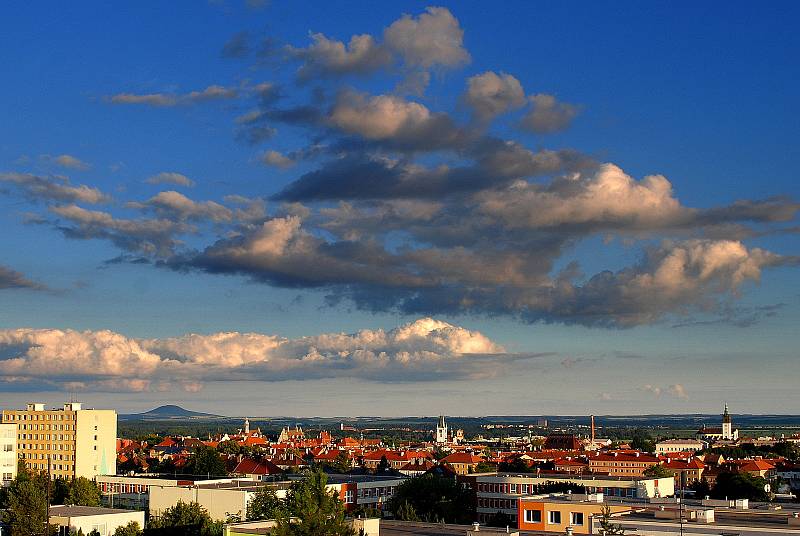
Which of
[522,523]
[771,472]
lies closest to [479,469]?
[771,472]

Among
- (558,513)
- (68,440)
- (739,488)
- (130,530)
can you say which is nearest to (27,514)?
(130,530)

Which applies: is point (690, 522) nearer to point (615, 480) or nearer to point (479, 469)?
point (615, 480)

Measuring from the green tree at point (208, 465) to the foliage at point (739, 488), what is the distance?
239 ft

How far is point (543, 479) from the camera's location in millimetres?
111938

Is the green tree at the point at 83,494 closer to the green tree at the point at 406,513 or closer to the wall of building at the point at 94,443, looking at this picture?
the green tree at the point at 406,513

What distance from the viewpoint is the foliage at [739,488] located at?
13288 centimetres

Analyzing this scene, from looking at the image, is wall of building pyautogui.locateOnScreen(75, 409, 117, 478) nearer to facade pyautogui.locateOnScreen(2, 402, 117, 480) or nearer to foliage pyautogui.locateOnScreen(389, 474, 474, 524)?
facade pyautogui.locateOnScreen(2, 402, 117, 480)

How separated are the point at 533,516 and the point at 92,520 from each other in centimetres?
3325

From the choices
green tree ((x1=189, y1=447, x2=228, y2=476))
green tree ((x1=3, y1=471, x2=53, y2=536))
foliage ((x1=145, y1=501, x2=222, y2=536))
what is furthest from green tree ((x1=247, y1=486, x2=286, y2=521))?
green tree ((x1=189, y1=447, x2=228, y2=476))

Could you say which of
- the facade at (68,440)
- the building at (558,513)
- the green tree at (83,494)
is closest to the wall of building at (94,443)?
the facade at (68,440)

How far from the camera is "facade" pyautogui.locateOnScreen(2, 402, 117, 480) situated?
6304 inches

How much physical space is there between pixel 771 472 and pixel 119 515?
477ft

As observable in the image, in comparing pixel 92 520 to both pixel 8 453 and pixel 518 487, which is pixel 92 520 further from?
pixel 8 453

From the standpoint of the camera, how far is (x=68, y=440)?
16088cm
